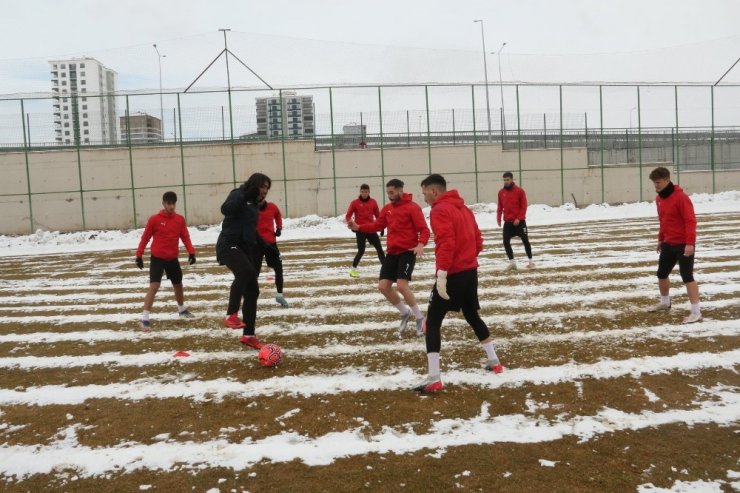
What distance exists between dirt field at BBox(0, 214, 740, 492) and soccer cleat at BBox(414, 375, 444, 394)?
0.52 ft

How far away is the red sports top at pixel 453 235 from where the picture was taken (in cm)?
518

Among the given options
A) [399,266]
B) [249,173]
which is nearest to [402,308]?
[399,266]

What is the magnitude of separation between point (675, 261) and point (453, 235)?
164 inches

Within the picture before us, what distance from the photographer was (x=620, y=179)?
31.9 m

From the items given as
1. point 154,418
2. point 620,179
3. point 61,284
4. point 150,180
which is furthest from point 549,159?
point 154,418

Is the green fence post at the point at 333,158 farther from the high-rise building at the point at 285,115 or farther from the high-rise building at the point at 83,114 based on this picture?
the high-rise building at the point at 83,114

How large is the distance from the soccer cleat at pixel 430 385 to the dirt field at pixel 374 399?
16 centimetres

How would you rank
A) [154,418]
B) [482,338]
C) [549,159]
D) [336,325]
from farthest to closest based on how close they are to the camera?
[549,159], [336,325], [482,338], [154,418]

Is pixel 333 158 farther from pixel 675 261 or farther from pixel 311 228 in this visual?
pixel 675 261

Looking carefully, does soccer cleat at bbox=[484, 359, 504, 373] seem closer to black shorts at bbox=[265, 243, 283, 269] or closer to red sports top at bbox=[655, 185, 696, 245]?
red sports top at bbox=[655, 185, 696, 245]

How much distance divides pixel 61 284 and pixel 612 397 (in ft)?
40.1

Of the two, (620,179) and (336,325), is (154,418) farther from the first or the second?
(620,179)

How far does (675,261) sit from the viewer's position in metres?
7.70

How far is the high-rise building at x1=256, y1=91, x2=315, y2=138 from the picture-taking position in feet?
95.1
